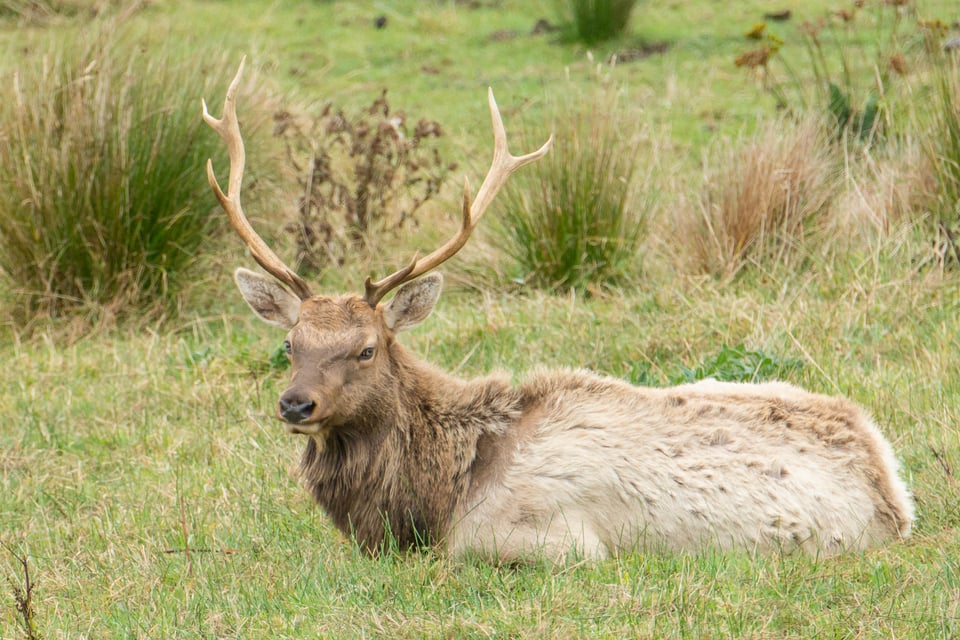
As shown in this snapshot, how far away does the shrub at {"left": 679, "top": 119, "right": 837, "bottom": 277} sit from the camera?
823 cm

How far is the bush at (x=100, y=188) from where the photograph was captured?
831cm

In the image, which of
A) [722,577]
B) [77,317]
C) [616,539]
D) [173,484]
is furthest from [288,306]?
[77,317]

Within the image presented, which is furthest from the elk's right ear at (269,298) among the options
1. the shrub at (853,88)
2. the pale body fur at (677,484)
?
the shrub at (853,88)

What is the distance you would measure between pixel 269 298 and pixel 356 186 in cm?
499

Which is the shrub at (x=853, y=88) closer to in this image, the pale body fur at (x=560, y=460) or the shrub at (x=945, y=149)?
the shrub at (x=945, y=149)

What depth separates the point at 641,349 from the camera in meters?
7.30

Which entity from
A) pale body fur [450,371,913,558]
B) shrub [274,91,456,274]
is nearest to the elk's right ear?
pale body fur [450,371,913,558]

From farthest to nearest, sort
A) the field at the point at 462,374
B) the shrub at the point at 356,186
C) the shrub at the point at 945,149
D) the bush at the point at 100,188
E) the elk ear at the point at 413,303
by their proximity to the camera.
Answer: the shrub at the point at 356,186, the bush at the point at 100,188, the shrub at the point at 945,149, the elk ear at the point at 413,303, the field at the point at 462,374

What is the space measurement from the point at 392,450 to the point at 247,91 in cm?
561

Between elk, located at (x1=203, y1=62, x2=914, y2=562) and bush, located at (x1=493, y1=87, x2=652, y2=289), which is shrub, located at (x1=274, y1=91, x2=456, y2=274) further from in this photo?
elk, located at (x1=203, y1=62, x2=914, y2=562)

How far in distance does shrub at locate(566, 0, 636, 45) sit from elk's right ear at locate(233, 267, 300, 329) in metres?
10.4

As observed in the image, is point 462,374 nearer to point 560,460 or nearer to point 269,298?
point 269,298

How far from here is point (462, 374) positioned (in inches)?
287

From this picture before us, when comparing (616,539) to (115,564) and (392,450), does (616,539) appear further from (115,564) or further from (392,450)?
(115,564)
